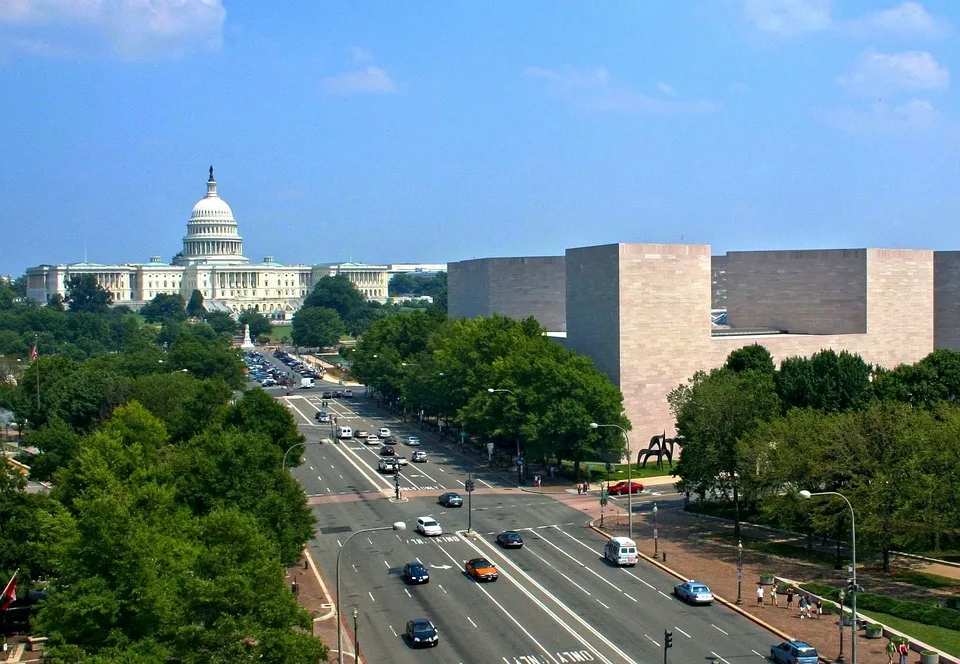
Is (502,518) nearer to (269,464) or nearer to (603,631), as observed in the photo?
(269,464)

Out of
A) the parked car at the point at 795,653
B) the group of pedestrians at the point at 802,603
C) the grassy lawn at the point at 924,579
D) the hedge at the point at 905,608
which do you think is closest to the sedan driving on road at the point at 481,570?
the group of pedestrians at the point at 802,603

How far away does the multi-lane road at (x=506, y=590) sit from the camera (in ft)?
129

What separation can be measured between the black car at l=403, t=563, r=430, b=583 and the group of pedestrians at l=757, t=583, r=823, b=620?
45.9ft

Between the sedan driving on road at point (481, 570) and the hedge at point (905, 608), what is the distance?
1319 cm

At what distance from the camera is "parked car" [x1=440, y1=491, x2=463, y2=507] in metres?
65.4

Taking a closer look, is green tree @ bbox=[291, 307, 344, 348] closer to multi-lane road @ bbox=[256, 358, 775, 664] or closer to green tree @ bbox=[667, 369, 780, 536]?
multi-lane road @ bbox=[256, 358, 775, 664]

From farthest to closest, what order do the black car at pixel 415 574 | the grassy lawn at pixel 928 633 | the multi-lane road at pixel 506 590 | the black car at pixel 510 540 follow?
the black car at pixel 510 540, the black car at pixel 415 574, the multi-lane road at pixel 506 590, the grassy lawn at pixel 928 633

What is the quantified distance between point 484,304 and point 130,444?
223ft

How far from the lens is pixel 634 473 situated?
257 ft

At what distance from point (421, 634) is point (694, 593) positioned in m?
12.0

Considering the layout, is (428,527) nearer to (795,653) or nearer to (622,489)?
(622,489)

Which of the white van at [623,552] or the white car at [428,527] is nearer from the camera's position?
the white van at [623,552]

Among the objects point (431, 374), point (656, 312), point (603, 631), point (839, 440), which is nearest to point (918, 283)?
point (656, 312)

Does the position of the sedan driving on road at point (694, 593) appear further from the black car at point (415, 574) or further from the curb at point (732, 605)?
the black car at point (415, 574)
